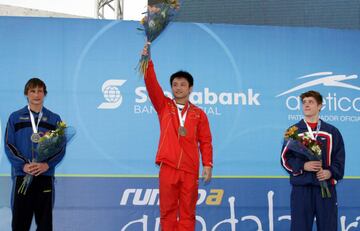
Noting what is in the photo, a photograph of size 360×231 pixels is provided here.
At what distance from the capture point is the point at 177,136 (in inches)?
138

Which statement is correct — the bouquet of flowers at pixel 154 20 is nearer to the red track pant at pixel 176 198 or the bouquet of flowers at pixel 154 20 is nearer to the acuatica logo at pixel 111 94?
the red track pant at pixel 176 198

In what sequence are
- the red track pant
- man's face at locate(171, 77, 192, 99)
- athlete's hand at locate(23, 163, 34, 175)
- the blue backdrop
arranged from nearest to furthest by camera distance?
the red track pant → athlete's hand at locate(23, 163, 34, 175) → man's face at locate(171, 77, 192, 99) → the blue backdrop

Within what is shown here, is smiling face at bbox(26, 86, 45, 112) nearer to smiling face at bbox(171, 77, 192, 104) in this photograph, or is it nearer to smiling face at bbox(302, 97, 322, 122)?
smiling face at bbox(171, 77, 192, 104)

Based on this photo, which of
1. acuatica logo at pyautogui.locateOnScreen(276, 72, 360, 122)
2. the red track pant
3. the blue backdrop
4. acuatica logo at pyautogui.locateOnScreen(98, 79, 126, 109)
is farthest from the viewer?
acuatica logo at pyautogui.locateOnScreen(276, 72, 360, 122)

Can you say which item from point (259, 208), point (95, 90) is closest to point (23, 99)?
point (95, 90)

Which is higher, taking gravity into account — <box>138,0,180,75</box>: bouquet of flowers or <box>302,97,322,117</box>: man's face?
<box>138,0,180,75</box>: bouquet of flowers

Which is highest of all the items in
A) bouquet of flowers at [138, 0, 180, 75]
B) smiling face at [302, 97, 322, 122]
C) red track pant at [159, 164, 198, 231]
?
bouquet of flowers at [138, 0, 180, 75]

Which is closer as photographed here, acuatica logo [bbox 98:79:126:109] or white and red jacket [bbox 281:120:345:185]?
white and red jacket [bbox 281:120:345:185]

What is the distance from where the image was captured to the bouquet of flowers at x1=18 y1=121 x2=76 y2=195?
3469mm

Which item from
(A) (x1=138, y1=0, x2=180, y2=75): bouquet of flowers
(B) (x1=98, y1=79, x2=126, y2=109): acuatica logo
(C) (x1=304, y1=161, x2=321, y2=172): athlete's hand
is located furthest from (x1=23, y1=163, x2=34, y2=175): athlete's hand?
(C) (x1=304, y1=161, x2=321, y2=172): athlete's hand

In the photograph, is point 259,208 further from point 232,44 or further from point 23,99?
point 23,99

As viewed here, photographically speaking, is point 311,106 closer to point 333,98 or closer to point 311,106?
point 311,106

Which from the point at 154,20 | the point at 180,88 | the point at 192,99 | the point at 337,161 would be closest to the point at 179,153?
the point at 180,88

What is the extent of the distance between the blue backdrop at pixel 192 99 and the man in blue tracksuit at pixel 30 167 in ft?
3.04
